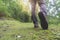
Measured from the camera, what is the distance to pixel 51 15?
492 inches

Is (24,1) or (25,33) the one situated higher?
(24,1)

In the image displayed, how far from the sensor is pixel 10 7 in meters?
11.8

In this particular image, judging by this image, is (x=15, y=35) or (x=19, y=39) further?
(x=15, y=35)

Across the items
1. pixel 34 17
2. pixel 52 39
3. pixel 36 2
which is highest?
pixel 36 2

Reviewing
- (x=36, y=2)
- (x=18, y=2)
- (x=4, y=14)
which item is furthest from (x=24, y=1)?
(x=36, y=2)

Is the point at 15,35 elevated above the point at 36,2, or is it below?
below

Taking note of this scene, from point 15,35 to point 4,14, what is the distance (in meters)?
5.00

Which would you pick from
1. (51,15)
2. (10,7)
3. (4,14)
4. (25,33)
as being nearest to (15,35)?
(25,33)

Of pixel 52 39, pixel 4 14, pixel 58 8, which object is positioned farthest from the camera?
pixel 58 8

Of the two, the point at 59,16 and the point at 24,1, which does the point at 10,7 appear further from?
the point at 59,16

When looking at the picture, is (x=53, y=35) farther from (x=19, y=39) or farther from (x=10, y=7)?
(x=10, y=7)

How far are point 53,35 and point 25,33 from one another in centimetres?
80

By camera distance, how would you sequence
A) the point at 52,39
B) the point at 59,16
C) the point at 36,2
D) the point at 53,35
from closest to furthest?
1. the point at 52,39
2. the point at 53,35
3. the point at 36,2
4. the point at 59,16

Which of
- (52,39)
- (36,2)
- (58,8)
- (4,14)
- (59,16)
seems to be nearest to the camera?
(52,39)
